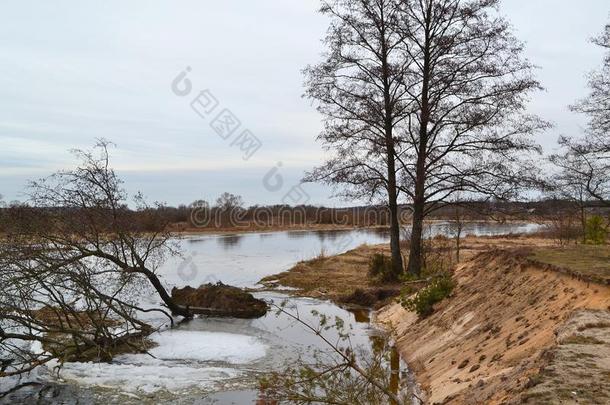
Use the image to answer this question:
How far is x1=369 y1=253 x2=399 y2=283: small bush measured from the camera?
21234 millimetres

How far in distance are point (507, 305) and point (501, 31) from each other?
10.8 meters

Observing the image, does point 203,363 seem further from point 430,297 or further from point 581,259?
point 581,259

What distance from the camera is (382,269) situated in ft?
71.5

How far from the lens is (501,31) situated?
699 inches

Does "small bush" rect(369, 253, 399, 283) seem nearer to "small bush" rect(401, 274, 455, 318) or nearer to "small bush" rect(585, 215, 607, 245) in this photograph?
"small bush" rect(401, 274, 455, 318)

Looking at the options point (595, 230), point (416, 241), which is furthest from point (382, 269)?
point (595, 230)

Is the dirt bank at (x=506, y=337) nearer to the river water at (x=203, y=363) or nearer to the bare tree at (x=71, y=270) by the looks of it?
the river water at (x=203, y=363)

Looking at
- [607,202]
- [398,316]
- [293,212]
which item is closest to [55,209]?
[398,316]

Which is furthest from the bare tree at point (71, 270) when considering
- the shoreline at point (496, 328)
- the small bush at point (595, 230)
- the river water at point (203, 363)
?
the small bush at point (595, 230)

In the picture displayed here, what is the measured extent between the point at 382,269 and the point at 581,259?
448 inches

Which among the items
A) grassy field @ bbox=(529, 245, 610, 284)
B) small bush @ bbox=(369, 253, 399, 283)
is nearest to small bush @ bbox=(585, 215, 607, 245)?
small bush @ bbox=(369, 253, 399, 283)

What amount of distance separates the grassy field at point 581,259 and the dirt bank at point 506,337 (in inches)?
7.1

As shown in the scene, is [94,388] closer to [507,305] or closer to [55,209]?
[55,209]

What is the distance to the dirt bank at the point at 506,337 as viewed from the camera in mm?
5496
